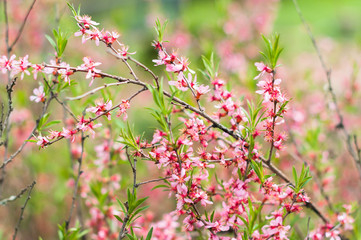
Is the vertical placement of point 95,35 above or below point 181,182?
above

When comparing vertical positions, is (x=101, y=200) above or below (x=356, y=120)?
below

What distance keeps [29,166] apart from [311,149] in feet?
7.92

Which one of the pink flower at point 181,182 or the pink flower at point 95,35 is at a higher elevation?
the pink flower at point 95,35

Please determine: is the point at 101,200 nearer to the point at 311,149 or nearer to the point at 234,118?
the point at 234,118

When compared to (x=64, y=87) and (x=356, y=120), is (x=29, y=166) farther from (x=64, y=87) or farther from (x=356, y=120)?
(x=356, y=120)

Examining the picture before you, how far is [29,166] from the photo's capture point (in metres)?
3.68

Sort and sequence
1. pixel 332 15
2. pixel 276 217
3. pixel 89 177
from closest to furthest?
pixel 276 217 → pixel 89 177 → pixel 332 15

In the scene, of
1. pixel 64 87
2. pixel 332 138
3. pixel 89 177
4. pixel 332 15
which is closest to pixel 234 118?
pixel 64 87

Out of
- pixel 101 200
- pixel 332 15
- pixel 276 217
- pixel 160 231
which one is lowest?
pixel 276 217

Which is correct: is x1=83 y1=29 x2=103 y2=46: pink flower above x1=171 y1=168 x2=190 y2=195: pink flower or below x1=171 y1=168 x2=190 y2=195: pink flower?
above

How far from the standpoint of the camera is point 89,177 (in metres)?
2.66

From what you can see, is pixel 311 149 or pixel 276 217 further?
pixel 311 149

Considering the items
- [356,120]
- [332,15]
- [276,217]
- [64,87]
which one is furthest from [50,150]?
[332,15]

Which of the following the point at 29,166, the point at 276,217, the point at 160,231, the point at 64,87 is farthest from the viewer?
the point at 29,166
